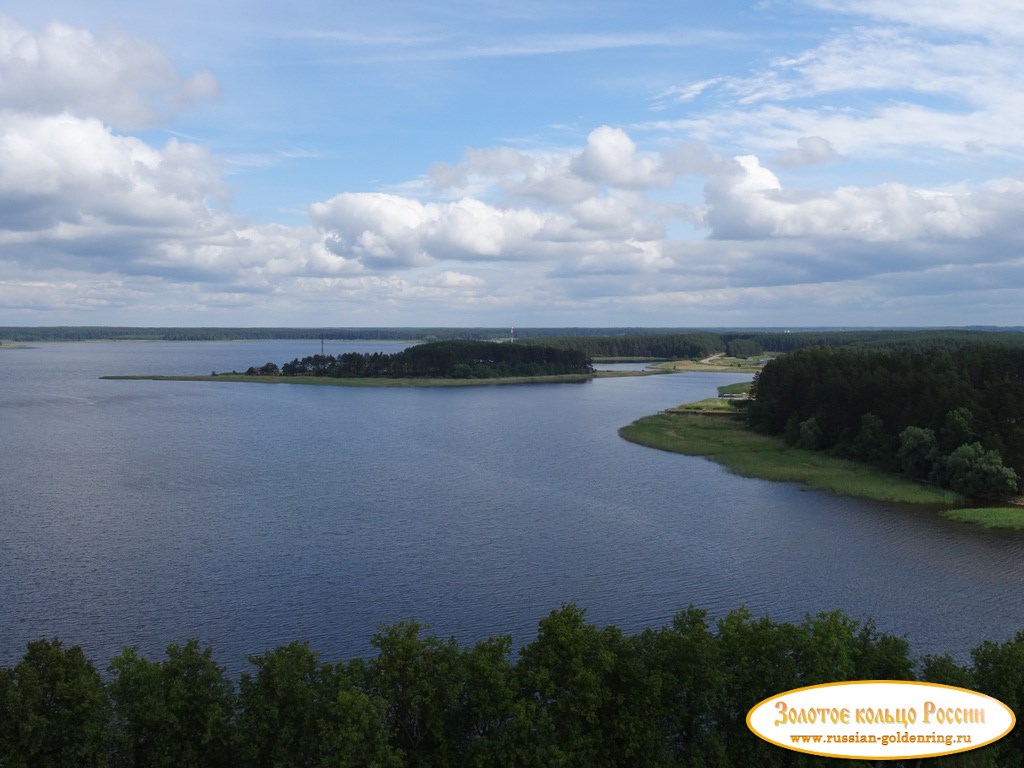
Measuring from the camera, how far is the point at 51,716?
13.4m

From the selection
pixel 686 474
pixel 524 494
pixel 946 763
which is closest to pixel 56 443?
pixel 524 494

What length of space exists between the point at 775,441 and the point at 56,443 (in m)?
43.2

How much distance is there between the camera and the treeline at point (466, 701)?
1320cm

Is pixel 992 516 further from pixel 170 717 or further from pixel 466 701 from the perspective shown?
pixel 170 717

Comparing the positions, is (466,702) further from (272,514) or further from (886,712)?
(272,514)

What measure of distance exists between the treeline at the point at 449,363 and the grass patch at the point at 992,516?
78.1m

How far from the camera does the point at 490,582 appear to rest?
24.7 metres

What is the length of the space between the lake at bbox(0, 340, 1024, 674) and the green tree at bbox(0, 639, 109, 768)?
567 cm

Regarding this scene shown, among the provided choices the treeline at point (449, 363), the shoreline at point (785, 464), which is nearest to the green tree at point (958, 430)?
the shoreline at point (785, 464)

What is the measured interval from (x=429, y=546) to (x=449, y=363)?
8401 centimetres

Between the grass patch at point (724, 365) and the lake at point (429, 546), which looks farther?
the grass patch at point (724, 365)

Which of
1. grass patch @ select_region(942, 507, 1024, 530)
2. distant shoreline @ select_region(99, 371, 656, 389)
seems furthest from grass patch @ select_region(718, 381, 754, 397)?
grass patch @ select_region(942, 507, 1024, 530)

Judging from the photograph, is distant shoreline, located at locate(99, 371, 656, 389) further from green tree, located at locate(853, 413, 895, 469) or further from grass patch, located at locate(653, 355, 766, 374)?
green tree, located at locate(853, 413, 895, 469)

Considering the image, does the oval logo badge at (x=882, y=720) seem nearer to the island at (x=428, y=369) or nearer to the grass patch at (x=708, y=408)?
the grass patch at (x=708, y=408)
